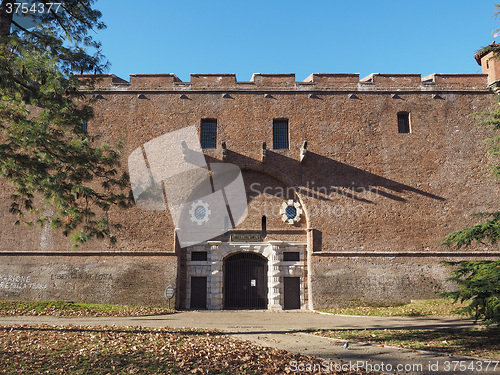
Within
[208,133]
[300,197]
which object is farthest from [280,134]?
[208,133]

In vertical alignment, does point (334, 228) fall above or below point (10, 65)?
below

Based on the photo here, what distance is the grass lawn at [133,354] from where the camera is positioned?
24.0ft

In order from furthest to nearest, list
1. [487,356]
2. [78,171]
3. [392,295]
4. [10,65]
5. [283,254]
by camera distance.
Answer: [283,254] → [392,295] → [78,171] → [10,65] → [487,356]

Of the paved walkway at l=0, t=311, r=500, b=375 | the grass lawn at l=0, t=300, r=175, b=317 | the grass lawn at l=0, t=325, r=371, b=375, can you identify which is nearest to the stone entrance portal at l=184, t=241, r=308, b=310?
the paved walkway at l=0, t=311, r=500, b=375

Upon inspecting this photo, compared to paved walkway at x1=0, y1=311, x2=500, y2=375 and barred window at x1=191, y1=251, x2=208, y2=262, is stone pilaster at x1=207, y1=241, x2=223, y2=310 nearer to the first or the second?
barred window at x1=191, y1=251, x2=208, y2=262

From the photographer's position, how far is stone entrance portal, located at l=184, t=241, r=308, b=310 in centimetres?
1873

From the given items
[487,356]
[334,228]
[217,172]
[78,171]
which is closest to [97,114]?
[217,172]

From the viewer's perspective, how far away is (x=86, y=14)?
1047cm

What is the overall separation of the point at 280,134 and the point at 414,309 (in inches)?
404

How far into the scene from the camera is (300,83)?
797 inches

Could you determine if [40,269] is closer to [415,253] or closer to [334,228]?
[334,228]

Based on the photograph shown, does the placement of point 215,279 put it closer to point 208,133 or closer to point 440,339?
point 208,133

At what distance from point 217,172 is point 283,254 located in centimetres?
525

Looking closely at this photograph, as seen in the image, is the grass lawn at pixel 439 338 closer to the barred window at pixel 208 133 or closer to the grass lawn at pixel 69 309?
the grass lawn at pixel 69 309
